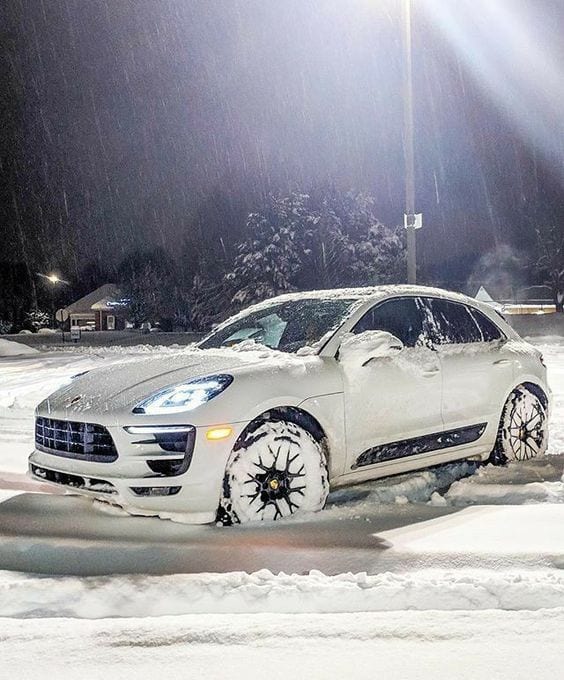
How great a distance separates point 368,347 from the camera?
16.8 feet

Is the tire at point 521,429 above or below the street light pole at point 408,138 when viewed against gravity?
below

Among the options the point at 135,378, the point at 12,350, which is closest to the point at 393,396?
the point at 135,378

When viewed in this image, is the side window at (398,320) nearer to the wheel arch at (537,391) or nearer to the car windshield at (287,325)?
the car windshield at (287,325)

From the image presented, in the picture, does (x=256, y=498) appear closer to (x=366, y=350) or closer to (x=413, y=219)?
(x=366, y=350)

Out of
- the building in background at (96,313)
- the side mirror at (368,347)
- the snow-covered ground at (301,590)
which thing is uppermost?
the side mirror at (368,347)

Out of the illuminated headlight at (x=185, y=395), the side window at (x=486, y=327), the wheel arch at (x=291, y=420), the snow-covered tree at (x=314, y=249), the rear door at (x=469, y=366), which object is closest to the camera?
the illuminated headlight at (x=185, y=395)

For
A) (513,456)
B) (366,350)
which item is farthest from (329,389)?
(513,456)

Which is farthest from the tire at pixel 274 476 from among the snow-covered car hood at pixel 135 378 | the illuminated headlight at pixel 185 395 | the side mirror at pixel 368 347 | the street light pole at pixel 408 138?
the street light pole at pixel 408 138

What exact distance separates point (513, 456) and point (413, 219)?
8009mm

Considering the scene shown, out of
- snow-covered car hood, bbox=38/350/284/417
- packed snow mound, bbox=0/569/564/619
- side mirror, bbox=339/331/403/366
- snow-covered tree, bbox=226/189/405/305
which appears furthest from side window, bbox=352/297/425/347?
snow-covered tree, bbox=226/189/405/305

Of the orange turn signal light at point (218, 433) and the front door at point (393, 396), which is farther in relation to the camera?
the front door at point (393, 396)

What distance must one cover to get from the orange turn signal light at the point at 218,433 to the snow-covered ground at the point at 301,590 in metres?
0.56

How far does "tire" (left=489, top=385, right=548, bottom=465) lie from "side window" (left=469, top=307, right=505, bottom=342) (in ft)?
1.58

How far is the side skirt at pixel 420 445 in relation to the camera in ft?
16.8
